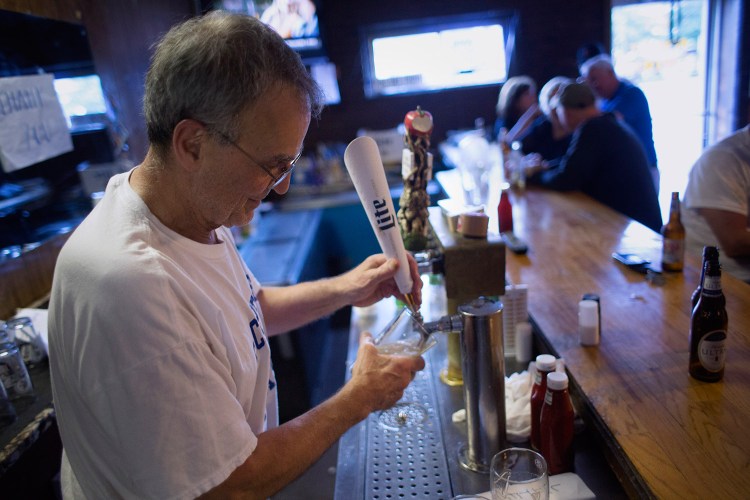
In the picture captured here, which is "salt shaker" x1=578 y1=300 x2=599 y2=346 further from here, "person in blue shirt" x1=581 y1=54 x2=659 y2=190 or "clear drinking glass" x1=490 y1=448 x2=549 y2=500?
"person in blue shirt" x1=581 y1=54 x2=659 y2=190

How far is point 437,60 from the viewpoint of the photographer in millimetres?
5621

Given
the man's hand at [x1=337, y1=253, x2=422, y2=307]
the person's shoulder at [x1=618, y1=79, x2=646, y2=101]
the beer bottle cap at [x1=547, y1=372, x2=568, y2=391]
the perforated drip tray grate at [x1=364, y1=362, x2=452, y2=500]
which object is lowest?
the perforated drip tray grate at [x1=364, y1=362, x2=452, y2=500]

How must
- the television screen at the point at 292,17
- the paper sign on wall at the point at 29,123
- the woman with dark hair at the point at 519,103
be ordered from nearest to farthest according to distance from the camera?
1. the paper sign on wall at the point at 29,123
2. the television screen at the point at 292,17
3. the woman with dark hair at the point at 519,103

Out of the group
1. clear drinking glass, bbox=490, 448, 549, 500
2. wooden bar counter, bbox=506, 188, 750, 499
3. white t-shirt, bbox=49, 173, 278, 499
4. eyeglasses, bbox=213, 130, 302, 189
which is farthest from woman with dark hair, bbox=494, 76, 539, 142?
white t-shirt, bbox=49, 173, 278, 499

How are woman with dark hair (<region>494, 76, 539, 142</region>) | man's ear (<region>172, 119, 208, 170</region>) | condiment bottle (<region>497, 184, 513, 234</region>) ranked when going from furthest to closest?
woman with dark hair (<region>494, 76, 539, 142</region>)
condiment bottle (<region>497, 184, 513, 234</region>)
man's ear (<region>172, 119, 208, 170</region>)

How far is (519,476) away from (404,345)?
41 cm

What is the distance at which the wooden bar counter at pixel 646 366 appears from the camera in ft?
3.35

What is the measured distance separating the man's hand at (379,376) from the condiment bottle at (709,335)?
25.0 inches

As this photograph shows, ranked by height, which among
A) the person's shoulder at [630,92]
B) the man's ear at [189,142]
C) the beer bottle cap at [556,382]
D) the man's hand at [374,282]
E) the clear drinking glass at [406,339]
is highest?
the man's ear at [189,142]

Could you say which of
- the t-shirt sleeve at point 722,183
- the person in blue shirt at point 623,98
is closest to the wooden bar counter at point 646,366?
the t-shirt sleeve at point 722,183

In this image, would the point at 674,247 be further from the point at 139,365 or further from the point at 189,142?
the point at 139,365

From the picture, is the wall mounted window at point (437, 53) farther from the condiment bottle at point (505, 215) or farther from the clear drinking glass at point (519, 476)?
the clear drinking glass at point (519, 476)

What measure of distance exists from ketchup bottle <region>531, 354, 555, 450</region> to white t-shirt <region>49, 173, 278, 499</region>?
608mm

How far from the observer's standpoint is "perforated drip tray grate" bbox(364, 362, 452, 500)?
1.16 metres
